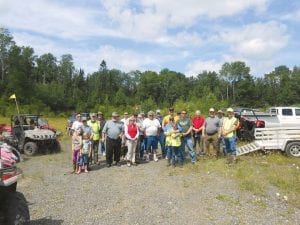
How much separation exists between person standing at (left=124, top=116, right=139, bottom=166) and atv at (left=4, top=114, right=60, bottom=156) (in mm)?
5786

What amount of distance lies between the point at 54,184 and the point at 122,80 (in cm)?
13080

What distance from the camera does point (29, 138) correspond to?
17.5 metres

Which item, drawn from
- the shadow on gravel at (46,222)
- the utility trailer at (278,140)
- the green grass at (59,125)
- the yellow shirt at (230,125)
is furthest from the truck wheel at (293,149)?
the green grass at (59,125)

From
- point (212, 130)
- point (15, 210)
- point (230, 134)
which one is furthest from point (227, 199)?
point (212, 130)

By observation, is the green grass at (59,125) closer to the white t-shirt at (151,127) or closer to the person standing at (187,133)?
the white t-shirt at (151,127)

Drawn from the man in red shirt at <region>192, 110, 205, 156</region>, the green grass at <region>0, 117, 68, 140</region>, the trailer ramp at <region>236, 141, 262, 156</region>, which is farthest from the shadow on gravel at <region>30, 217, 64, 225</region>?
the green grass at <region>0, 117, 68, 140</region>

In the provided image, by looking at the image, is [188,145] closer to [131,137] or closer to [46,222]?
[131,137]

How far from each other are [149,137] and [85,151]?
8.22 feet

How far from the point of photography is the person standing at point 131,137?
13172 mm

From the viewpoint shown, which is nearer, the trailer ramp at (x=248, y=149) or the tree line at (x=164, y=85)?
the trailer ramp at (x=248, y=149)

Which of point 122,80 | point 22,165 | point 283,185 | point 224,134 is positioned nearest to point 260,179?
point 283,185

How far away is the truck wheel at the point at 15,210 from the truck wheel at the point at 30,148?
38.9ft

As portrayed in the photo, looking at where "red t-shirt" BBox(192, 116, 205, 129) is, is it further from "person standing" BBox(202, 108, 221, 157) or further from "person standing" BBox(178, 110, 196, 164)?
"person standing" BBox(178, 110, 196, 164)

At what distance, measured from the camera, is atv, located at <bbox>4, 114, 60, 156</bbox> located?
17.4 m
